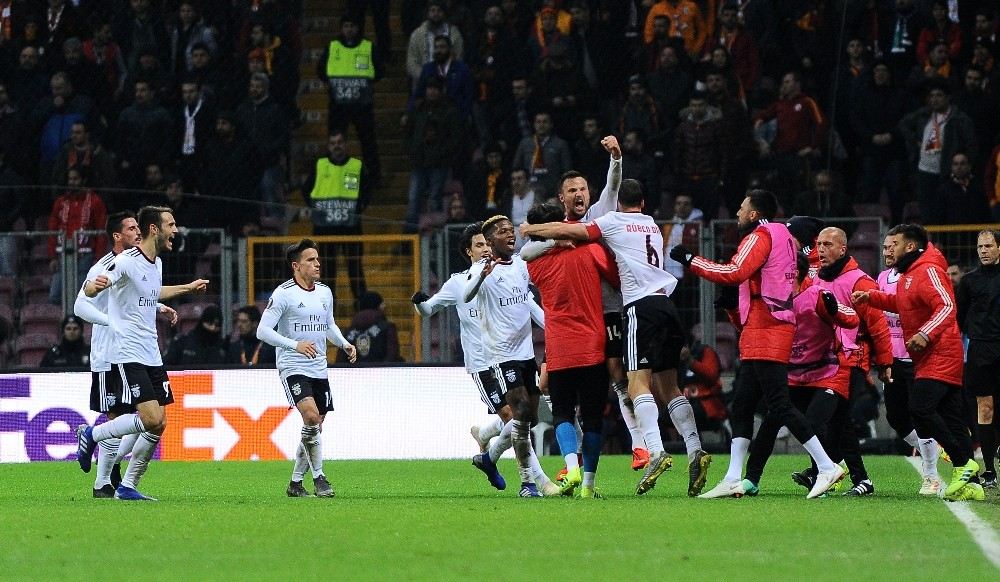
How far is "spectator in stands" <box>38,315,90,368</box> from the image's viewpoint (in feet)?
63.1

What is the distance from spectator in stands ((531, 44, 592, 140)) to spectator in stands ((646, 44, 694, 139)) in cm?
88

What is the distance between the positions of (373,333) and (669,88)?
4998 millimetres

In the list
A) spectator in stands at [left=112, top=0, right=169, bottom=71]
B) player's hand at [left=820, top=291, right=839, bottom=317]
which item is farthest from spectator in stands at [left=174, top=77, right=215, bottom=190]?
player's hand at [left=820, top=291, right=839, bottom=317]

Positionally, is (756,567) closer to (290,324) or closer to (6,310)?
(290,324)

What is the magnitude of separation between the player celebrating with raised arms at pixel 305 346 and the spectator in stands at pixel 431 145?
8.25m

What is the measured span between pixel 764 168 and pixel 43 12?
35.6ft

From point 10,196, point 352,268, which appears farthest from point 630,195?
point 10,196

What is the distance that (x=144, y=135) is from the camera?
21.8 meters

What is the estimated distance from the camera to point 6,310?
64.3ft

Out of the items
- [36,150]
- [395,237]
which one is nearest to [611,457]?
[395,237]

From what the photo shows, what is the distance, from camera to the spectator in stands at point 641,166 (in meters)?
19.8

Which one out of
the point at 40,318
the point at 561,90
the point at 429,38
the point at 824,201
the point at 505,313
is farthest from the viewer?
the point at 429,38

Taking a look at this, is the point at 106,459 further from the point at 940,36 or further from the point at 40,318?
the point at 940,36

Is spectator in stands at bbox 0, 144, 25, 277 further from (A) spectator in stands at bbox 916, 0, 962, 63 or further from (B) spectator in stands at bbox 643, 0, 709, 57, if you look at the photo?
(A) spectator in stands at bbox 916, 0, 962, 63
